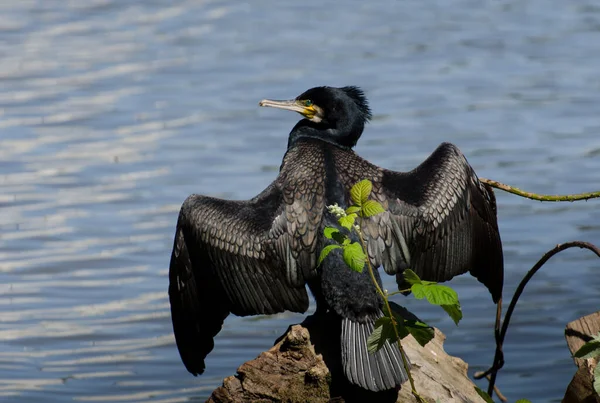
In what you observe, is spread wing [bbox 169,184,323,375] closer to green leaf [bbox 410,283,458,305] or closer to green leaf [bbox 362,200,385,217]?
green leaf [bbox 362,200,385,217]

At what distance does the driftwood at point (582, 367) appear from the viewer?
5355 millimetres

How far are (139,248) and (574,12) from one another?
1039 cm

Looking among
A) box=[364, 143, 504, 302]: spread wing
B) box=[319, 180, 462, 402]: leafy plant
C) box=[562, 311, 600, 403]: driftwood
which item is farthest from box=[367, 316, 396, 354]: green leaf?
box=[562, 311, 600, 403]: driftwood

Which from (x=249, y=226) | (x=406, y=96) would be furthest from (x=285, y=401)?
(x=406, y=96)

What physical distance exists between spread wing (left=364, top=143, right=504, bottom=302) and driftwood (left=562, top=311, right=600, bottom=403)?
25.1 inches

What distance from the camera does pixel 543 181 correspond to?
11.1 metres

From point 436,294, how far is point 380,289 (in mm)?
358

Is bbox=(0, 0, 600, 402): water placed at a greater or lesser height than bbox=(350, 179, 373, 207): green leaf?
lesser

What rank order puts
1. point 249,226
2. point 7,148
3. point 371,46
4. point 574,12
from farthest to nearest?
1. point 574,12
2. point 371,46
3. point 7,148
4. point 249,226

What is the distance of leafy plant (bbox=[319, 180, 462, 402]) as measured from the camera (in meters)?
4.49

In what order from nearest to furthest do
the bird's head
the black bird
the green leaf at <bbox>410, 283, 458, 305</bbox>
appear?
1. the green leaf at <bbox>410, 283, 458, 305</bbox>
2. the black bird
3. the bird's head

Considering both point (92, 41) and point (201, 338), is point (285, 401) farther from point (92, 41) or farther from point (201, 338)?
point (92, 41)

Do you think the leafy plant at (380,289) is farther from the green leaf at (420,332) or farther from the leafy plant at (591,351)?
the leafy plant at (591,351)

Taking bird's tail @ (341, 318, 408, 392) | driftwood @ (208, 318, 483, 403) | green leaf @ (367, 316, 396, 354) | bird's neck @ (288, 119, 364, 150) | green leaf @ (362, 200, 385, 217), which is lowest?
driftwood @ (208, 318, 483, 403)
